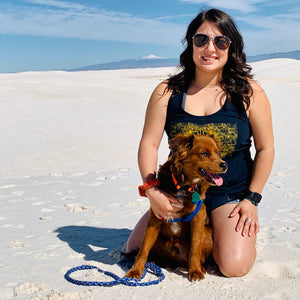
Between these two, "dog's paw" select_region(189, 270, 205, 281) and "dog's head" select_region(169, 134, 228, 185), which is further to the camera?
"dog's paw" select_region(189, 270, 205, 281)

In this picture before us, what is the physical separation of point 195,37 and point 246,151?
1.10 meters

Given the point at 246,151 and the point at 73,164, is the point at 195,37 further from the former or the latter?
the point at 73,164

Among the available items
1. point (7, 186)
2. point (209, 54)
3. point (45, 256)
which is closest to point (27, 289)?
point (45, 256)

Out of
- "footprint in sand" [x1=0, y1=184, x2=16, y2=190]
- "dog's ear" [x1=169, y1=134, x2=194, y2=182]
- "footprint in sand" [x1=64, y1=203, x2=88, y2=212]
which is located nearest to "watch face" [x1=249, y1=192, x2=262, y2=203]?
"dog's ear" [x1=169, y1=134, x2=194, y2=182]

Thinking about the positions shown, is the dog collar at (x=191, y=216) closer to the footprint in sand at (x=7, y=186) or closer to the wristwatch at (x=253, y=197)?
the wristwatch at (x=253, y=197)

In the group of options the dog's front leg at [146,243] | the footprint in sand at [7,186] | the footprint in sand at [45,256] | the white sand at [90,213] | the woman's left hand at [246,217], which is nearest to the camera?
the white sand at [90,213]

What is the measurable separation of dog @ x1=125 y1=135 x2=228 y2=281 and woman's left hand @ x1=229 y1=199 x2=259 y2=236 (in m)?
0.26

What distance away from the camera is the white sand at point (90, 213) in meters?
3.12

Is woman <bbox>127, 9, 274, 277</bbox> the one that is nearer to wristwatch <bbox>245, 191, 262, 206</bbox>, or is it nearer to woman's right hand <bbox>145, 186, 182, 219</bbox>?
wristwatch <bbox>245, 191, 262, 206</bbox>

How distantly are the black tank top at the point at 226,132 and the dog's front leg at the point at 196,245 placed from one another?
460mm

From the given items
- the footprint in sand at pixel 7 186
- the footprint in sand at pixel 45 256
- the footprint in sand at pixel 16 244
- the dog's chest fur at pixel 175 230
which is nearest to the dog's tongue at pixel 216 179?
the dog's chest fur at pixel 175 230

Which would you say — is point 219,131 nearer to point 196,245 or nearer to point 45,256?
point 196,245

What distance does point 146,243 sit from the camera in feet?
10.6

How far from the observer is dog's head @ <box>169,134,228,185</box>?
3.00 m
